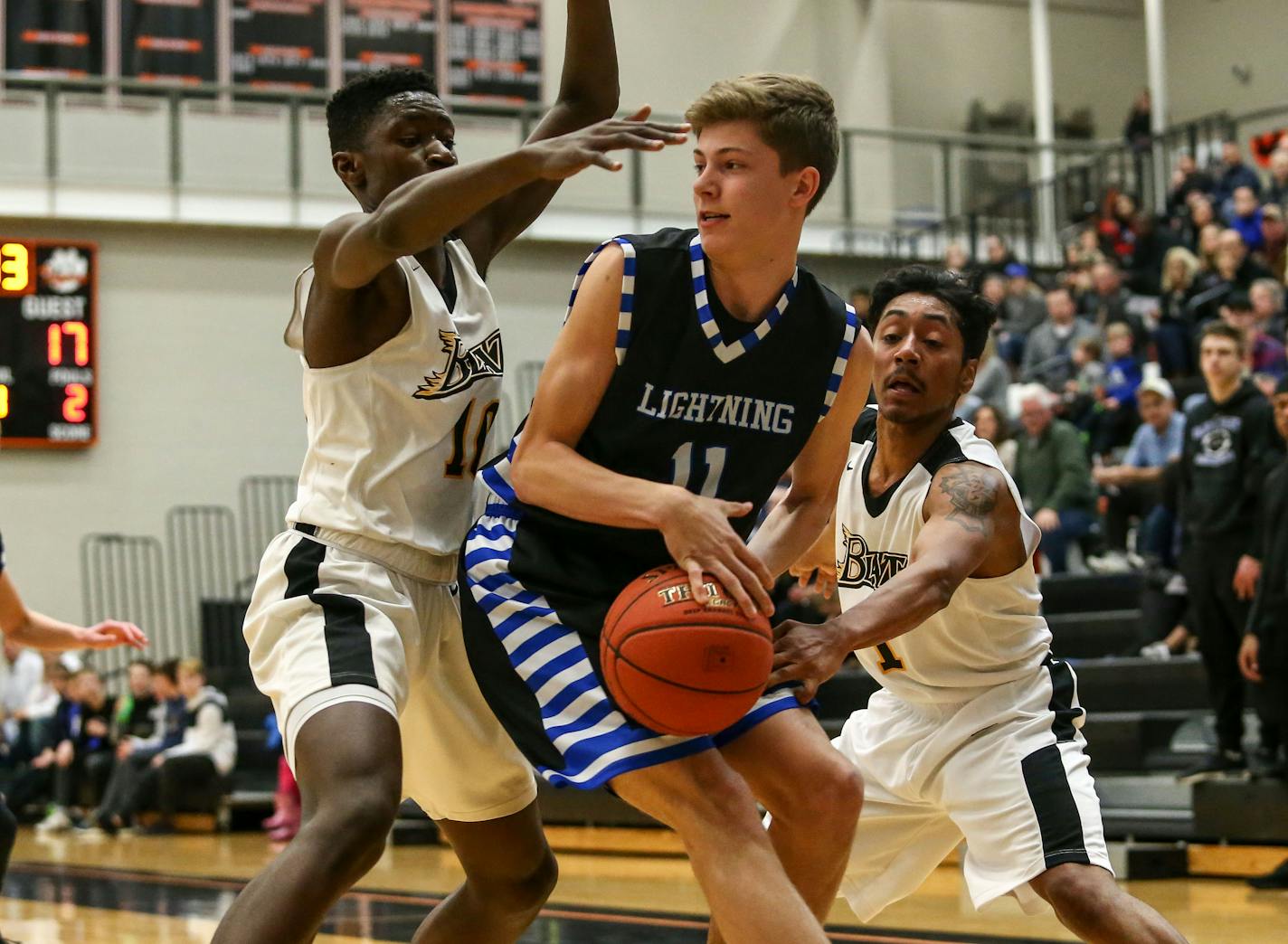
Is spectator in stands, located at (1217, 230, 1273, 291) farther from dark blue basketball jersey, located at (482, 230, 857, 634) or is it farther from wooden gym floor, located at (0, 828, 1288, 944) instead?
dark blue basketball jersey, located at (482, 230, 857, 634)

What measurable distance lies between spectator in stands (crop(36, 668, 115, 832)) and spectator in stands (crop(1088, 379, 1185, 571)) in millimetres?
8541

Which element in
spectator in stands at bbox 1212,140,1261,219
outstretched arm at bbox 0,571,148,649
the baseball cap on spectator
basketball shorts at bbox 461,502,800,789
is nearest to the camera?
basketball shorts at bbox 461,502,800,789

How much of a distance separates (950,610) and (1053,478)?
6546 mm

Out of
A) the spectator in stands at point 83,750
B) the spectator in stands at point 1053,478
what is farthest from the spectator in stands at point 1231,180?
the spectator in stands at point 83,750

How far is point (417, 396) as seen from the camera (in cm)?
361

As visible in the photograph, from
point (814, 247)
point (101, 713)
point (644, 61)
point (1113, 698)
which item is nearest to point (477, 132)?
point (644, 61)

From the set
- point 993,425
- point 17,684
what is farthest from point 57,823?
point 993,425

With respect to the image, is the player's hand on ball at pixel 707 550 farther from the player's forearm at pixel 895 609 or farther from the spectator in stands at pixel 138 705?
the spectator in stands at pixel 138 705

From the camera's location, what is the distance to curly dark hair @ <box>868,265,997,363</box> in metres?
4.30

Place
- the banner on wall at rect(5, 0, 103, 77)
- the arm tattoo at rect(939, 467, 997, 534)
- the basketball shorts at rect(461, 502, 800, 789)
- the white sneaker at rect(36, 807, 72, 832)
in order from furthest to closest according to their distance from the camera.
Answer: the banner on wall at rect(5, 0, 103, 77) < the white sneaker at rect(36, 807, 72, 832) < the arm tattoo at rect(939, 467, 997, 534) < the basketball shorts at rect(461, 502, 800, 789)

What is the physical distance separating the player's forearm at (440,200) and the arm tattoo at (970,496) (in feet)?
4.27

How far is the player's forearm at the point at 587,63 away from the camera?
161 inches

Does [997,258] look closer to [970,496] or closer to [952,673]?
[952,673]

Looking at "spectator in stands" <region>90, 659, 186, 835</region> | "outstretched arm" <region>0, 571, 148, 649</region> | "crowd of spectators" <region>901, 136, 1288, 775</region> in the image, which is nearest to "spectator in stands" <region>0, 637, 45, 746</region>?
"spectator in stands" <region>90, 659, 186, 835</region>
